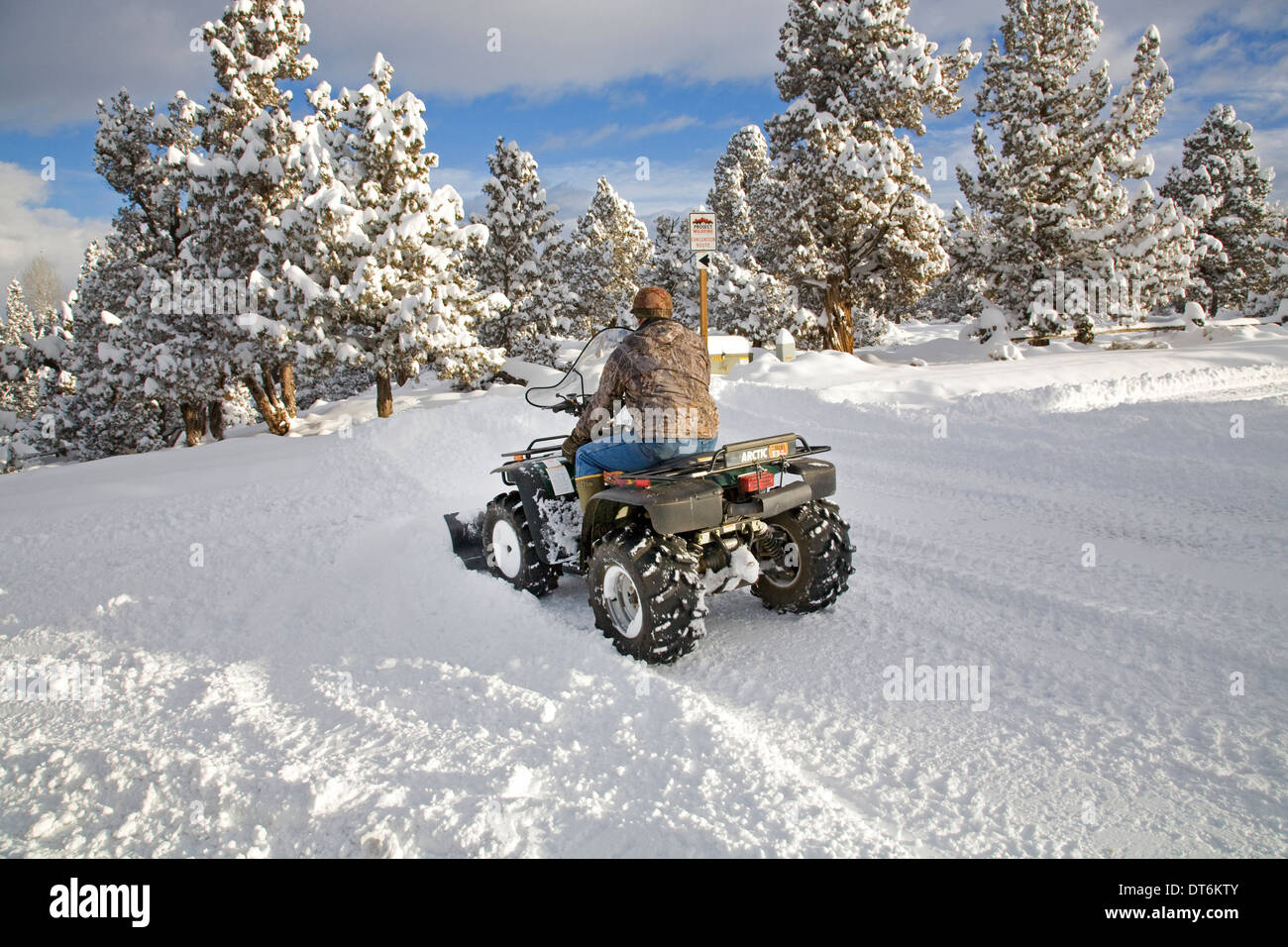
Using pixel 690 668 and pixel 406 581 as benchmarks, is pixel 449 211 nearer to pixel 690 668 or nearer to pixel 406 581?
pixel 406 581

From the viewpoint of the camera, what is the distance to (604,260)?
47156mm

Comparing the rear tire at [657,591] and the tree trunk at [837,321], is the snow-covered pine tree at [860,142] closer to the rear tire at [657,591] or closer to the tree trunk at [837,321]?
the tree trunk at [837,321]

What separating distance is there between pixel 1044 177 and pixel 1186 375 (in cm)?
1534

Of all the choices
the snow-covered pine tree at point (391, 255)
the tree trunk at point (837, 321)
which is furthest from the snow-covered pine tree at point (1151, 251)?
the snow-covered pine tree at point (391, 255)

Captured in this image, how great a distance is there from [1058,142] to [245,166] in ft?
87.0

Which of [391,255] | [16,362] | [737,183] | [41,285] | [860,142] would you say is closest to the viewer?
[391,255]

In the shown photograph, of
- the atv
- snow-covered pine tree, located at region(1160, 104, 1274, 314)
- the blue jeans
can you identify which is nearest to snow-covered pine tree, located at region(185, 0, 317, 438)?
the atv

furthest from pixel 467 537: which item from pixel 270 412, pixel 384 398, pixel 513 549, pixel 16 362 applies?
pixel 16 362

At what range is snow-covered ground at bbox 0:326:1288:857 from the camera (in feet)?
8.87

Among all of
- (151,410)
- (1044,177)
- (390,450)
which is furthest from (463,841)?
(151,410)

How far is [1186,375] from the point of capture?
12117mm

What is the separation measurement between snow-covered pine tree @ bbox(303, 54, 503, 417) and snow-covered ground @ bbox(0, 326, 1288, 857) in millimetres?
12640

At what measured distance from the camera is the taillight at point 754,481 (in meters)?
4.29

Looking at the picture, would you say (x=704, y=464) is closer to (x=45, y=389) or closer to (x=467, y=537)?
(x=467, y=537)
